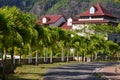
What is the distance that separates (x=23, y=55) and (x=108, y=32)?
4288cm

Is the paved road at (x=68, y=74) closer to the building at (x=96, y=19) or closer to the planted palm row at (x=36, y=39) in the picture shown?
the planted palm row at (x=36, y=39)

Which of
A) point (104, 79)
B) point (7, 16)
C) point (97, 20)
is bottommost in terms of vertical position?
point (104, 79)

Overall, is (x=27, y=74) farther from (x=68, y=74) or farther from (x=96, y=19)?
(x=96, y=19)

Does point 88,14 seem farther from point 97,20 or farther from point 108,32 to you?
point 108,32

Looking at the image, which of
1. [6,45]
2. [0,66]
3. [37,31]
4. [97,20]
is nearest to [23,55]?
[37,31]

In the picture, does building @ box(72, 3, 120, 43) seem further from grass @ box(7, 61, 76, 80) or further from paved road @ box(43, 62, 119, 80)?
grass @ box(7, 61, 76, 80)

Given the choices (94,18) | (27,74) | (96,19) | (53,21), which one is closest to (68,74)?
(27,74)

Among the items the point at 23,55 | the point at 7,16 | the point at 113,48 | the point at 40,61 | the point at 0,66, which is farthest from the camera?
A: the point at 113,48

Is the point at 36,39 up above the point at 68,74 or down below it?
above

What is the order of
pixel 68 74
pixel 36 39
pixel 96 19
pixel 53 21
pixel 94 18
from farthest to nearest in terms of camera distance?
pixel 53 21 < pixel 94 18 < pixel 96 19 < pixel 36 39 < pixel 68 74

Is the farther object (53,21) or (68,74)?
(53,21)

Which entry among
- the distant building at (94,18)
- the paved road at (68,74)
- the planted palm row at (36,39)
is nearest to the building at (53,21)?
the distant building at (94,18)

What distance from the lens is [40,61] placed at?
67.6 m

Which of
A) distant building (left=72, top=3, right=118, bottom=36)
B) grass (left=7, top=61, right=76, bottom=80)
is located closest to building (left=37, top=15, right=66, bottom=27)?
distant building (left=72, top=3, right=118, bottom=36)
